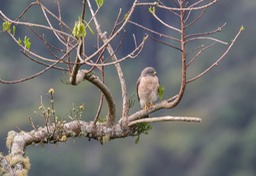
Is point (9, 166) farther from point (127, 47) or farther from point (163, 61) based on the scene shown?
point (163, 61)

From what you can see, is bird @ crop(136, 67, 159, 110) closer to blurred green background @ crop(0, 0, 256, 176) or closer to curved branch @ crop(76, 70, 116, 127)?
curved branch @ crop(76, 70, 116, 127)

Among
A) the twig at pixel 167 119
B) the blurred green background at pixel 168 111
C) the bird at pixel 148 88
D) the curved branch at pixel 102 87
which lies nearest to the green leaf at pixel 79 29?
the curved branch at pixel 102 87

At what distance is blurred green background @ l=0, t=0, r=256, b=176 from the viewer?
45250mm

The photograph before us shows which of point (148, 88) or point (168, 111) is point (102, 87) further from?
point (168, 111)

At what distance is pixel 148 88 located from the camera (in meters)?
9.99

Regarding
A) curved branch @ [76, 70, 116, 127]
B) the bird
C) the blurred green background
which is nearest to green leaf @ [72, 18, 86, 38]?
curved branch @ [76, 70, 116, 127]

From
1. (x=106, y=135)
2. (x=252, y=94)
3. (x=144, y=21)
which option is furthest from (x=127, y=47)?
(x=106, y=135)

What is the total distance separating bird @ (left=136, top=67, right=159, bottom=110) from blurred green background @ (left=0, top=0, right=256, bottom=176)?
107ft

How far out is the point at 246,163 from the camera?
45250 millimetres

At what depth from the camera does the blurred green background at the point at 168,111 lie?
4525 centimetres

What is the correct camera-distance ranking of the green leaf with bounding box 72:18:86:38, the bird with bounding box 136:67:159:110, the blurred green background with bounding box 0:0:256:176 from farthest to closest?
the blurred green background with bounding box 0:0:256:176 < the bird with bounding box 136:67:159:110 < the green leaf with bounding box 72:18:86:38

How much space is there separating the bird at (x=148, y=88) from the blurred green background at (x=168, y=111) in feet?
107

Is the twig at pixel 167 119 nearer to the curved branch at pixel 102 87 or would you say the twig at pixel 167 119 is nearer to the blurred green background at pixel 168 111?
the curved branch at pixel 102 87

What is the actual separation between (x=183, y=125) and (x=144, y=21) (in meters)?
7.18
